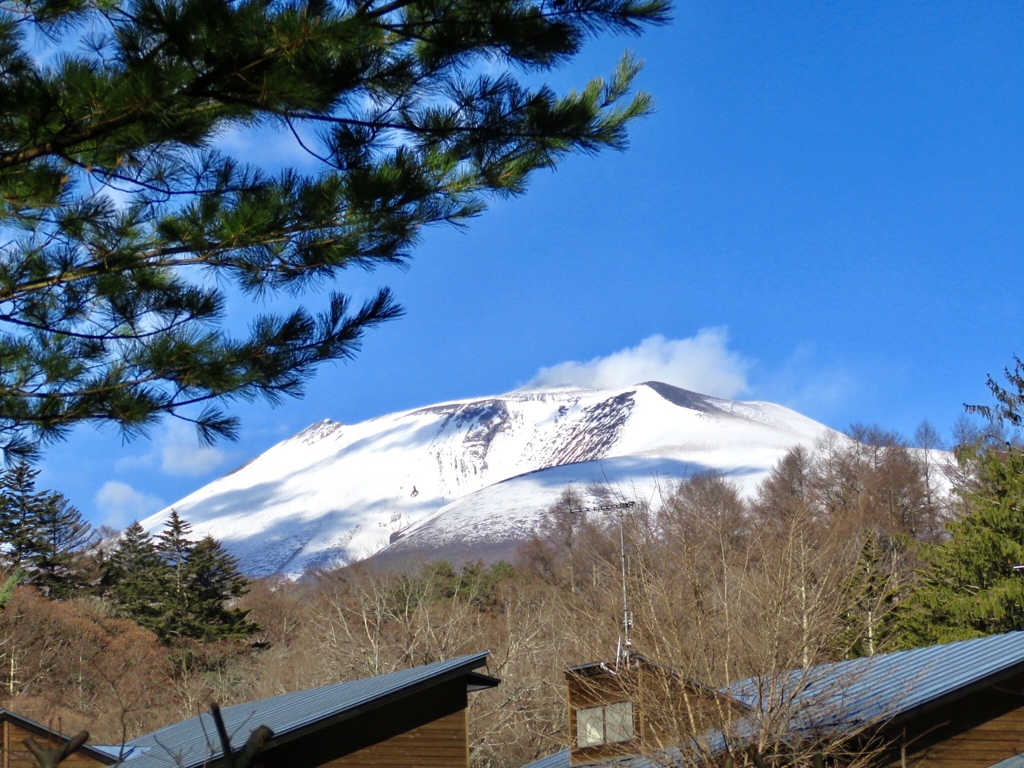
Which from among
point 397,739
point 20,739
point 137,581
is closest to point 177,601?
point 137,581

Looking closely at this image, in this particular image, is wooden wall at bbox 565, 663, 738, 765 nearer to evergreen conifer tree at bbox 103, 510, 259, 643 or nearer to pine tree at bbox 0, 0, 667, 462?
pine tree at bbox 0, 0, 667, 462

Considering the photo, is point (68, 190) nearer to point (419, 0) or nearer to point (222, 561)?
point (419, 0)

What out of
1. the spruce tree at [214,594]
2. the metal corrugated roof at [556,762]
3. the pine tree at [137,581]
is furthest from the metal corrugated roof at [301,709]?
the pine tree at [137,581]

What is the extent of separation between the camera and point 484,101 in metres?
6.76

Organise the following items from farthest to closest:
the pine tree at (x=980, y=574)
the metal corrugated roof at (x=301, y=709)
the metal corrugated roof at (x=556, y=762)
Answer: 1. the pine tree at (x=980, y=574)
2. the metal corrugated roof at (x=556, y=762)
3. the metal corrugated roof at (x=301, y=709)

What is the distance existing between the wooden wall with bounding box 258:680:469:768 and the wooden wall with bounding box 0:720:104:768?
6.35 meters

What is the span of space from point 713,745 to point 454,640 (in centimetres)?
2182

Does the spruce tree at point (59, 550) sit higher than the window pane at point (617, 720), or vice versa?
the spruce tree at point (59, 550)

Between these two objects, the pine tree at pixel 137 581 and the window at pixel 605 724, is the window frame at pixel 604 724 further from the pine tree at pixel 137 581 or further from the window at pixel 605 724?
the pine tree at pixel 137 581

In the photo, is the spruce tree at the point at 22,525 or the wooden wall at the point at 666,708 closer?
the wooden wall at the point at 666,708

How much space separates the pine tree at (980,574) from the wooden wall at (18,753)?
69.1 ft

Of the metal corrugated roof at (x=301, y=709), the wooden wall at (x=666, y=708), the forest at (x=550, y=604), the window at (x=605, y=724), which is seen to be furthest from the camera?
the metal corrugated roof at (x=301, y=709)

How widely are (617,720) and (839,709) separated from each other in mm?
3647

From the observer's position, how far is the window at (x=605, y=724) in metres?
15.2
